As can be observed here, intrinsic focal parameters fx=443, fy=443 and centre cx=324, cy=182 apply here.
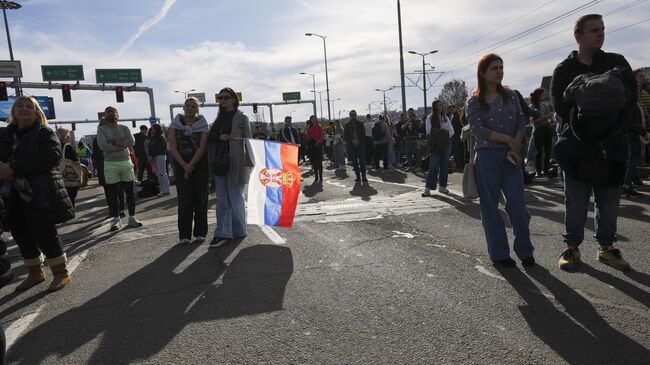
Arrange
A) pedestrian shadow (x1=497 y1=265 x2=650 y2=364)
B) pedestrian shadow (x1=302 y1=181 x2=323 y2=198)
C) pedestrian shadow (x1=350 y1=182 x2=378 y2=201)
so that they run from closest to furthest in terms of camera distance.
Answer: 1. pedestrian shadow (x1=497 y1=265 x2=650 y2=364)
2. pedestrian shadow (x1=350 y1=182 x2=378 y2=201)
3. pedestrian shadow (x1=302 y1=181 x2=323 y2=198)

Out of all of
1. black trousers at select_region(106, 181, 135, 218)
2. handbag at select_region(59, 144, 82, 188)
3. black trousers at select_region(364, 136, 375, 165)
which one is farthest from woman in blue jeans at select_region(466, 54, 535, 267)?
black trousers at select_region(364, 136, 375, 165)

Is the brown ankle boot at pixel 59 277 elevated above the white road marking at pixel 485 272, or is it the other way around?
the brown ankle boot at pixel 59 277

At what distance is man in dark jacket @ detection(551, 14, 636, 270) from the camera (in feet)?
11.6

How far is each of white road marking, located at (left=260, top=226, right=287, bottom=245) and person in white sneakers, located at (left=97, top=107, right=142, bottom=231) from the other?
2365 mm

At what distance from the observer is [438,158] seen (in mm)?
8227

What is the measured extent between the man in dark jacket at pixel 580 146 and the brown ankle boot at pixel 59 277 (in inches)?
176

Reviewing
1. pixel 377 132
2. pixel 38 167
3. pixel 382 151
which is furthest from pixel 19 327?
pixel 382 151

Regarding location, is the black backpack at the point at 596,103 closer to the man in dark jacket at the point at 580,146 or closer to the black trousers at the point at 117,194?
the man in dark jacket at the point at 580,146

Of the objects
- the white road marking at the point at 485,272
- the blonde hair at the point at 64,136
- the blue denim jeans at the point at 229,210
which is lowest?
the white road marking at the point at 485,272

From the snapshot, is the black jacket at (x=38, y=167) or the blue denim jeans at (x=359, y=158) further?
the blue denim jeans at (x=359, y=158)

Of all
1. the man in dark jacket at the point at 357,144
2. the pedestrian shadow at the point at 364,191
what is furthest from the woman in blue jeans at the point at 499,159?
the man in dark jacket at the point at 357,144

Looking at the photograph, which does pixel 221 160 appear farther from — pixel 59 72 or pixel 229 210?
pixel 59 72

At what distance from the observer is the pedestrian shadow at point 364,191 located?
8647 mm

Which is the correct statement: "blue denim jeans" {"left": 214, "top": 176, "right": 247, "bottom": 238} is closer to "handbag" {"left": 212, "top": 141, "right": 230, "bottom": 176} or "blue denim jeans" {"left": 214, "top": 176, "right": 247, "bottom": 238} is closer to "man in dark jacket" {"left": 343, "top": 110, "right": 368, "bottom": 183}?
"handbag" {"left": 212, "top": 141, "right": 230, "bottom": 176}
